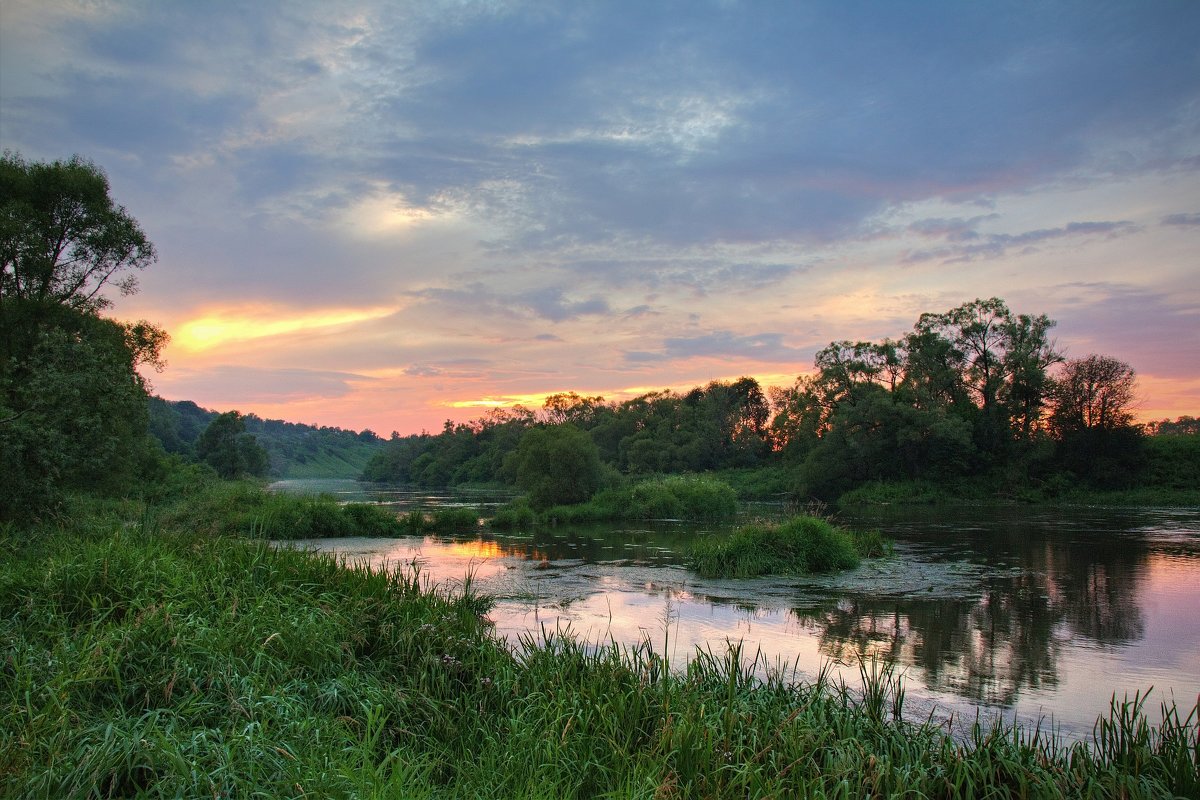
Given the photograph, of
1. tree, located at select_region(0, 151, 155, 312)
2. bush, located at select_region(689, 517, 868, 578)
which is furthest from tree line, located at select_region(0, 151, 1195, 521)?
bush, located at select_region(689, 517, 868, 578)

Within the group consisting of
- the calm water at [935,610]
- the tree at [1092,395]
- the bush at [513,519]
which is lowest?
the bush at [513,519]

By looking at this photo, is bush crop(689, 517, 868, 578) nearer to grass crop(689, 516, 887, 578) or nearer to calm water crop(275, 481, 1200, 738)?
grass crop(689, 516, 887, 578)

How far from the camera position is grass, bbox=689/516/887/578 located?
744 inches

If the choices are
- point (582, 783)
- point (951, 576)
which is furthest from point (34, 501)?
point (951, 576)

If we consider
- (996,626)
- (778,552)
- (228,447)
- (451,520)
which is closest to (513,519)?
(451,520)

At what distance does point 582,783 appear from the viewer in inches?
211

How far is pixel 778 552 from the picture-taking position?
19.8 metres

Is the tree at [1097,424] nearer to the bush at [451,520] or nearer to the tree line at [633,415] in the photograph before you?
the tree line at [633,415]

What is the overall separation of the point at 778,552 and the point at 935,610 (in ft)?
19.6

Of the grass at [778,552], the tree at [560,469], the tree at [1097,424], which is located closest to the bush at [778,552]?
the grass at [778,552]

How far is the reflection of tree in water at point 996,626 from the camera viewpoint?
9.83m

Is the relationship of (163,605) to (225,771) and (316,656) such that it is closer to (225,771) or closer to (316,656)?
(316,656)

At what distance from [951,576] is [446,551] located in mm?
15739

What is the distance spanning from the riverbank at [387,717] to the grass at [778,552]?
10.4m
